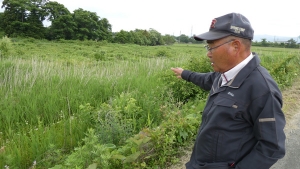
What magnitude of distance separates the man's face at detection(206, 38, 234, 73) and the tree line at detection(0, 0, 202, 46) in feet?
162

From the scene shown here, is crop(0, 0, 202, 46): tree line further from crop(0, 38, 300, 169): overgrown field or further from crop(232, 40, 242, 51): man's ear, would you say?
crop(232, 40, 242, 51): man's ear

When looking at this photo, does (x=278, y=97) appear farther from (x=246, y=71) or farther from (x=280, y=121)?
(x=246, y=71)

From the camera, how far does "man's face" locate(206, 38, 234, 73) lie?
1.62 meters

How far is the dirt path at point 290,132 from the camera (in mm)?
3055

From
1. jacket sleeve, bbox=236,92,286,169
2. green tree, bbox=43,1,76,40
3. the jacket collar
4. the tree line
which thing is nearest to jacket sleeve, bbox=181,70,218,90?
the jacket collar

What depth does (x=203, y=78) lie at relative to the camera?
2504mm

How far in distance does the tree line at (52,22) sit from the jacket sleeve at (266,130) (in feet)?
163

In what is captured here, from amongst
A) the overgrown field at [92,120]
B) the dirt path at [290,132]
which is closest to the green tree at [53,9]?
the overgrown field at [92,120]

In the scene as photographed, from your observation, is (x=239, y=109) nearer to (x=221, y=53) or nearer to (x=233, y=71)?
(x=233, y=71)

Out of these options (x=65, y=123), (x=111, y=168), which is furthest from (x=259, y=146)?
(x=65, y=123)

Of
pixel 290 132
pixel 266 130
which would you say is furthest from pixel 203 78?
pixel 290 132

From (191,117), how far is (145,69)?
4.64 m

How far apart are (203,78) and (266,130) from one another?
1.12m

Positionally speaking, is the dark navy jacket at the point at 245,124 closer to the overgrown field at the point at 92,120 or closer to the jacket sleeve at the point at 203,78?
the jacket sleeve at the point at 203,78
